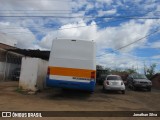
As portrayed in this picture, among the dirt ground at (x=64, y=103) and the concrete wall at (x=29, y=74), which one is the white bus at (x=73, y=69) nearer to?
the dirt ground at (x=64, y=103)

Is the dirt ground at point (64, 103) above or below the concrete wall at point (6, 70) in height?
below

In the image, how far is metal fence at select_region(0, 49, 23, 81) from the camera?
35481mm

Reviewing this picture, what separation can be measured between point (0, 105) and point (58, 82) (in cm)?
449

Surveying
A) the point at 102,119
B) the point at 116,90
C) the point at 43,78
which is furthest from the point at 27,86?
the point at 102,119

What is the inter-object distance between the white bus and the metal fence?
61.0 ft

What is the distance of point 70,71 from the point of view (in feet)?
57.1

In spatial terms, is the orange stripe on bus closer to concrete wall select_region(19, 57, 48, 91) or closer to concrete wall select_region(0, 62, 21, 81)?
concrete wall select_region(19, 57, 48, 91)

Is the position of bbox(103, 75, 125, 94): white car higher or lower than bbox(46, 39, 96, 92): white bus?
lower

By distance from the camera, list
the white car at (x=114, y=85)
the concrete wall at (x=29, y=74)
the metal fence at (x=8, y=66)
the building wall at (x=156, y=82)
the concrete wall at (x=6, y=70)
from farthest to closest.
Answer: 1. the building wall at (x=156, y=82)
2. the metal fence at (x=8, y=66)
3. the concrete wall at (x=6, y=70)
4. the white car at (x=114, y=85)
5. the concrete wall at (x=29, y=74)

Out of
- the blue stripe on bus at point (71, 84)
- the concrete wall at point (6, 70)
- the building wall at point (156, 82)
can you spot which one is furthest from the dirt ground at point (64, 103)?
the building wall at point (156, 82)

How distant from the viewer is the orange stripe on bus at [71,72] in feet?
57.0

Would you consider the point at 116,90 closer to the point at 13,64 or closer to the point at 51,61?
the point at 51,61

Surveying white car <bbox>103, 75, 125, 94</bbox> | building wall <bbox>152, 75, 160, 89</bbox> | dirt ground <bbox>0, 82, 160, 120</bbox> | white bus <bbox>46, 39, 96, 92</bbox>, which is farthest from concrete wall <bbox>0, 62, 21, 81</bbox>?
white bus <bbox>46, 39, 96, 92</bbox>

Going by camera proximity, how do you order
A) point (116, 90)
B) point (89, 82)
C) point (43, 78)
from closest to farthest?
1. point (89, 82)
2. point (43, 78)
3. point (116, 90)
